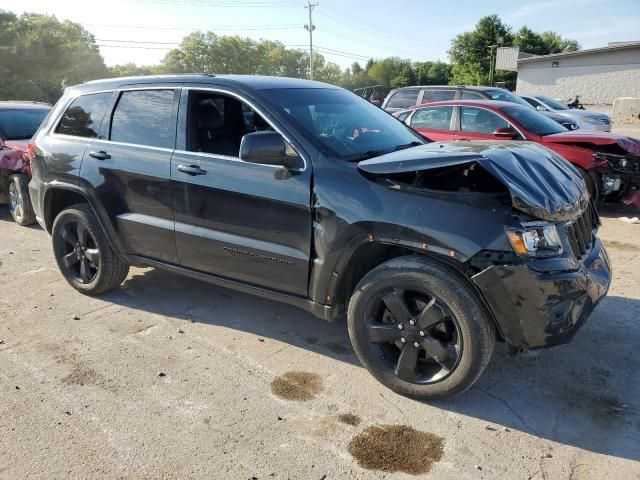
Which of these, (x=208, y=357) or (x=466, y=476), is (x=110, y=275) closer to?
(x=208, y=357)

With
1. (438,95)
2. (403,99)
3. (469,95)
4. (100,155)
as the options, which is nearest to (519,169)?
(100,155)

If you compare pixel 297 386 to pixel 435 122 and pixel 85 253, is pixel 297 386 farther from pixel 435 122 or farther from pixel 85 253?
pixel 435 122

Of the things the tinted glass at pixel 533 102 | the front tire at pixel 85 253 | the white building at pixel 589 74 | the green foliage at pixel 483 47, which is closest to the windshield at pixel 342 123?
the front tire at pixel 85 253

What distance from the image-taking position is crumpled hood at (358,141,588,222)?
2.74 metres

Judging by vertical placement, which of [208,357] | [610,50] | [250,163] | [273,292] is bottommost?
[208,357]

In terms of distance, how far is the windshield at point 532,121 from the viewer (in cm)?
786

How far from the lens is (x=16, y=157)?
24.0 ft

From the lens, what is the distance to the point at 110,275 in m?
4.56

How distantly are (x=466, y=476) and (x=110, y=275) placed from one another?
3347 mm

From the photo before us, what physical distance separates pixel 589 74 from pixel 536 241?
4520 cm

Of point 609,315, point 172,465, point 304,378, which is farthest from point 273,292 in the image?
point 609,315

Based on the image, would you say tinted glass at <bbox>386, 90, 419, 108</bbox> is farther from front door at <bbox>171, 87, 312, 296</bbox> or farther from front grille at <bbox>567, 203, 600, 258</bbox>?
front grille at <bbox>567, 203, 600, 258</bbox>

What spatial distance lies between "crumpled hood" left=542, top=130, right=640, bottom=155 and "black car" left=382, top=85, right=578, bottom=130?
294 cm

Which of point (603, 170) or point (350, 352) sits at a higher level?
point (603, 170)
